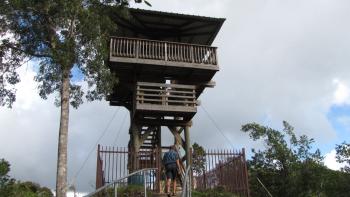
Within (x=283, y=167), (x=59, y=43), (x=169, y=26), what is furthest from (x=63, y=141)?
(x=283, y=167)

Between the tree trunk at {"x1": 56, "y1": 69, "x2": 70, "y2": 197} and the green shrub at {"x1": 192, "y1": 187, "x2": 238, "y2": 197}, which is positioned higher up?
the tree trunk at {"x1": 56, "y1": 69, "x2": 70, "y2": 197}

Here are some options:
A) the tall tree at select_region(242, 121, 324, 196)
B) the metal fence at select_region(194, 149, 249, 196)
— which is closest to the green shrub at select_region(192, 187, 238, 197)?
the metal fence at select_region(194, 149, 249, 196)

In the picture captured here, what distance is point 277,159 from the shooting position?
101 feet

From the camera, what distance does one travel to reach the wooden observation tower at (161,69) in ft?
55.4

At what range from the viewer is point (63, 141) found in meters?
12.7

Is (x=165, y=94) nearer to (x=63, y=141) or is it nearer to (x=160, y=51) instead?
(x=160, y=51)

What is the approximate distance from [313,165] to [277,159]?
2.65m

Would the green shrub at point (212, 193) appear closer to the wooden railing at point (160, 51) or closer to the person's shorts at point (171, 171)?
the person's shorts at point (171, 171)

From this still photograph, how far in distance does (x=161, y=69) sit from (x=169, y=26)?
2627 millimetres

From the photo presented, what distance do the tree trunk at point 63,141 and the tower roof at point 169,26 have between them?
469 centimetres

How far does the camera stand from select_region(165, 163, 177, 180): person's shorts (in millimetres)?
11614

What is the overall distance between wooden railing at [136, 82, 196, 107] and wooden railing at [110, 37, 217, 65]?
110 cm

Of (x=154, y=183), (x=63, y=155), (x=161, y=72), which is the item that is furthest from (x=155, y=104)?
(x=63, y=155)

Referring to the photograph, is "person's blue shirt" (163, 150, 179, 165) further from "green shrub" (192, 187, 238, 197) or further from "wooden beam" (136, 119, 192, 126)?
"wooden beam" (136, 119, 192, 126)
